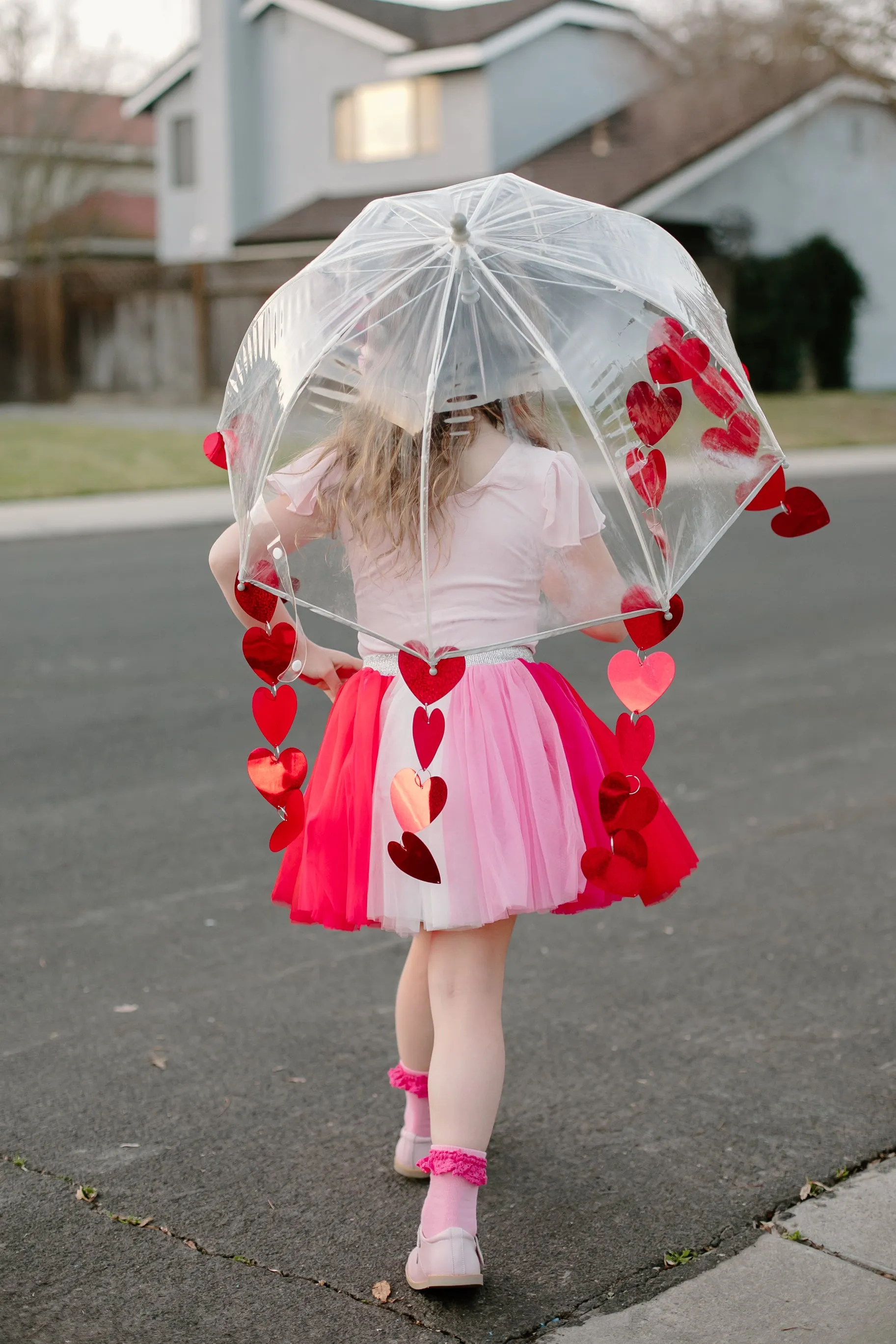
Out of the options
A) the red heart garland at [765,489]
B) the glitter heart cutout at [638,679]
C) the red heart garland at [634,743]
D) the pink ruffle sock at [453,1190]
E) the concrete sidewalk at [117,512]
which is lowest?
the concrete sidewalk at [117,512]

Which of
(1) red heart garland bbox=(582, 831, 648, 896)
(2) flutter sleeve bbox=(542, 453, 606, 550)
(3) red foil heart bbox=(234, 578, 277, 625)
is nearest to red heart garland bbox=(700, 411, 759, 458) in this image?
(2) flutter sleeve bbox=(542, 453, 606, 550)

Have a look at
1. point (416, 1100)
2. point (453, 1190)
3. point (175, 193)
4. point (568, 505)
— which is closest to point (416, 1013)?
point (416, 1100)

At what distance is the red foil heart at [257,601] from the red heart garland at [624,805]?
0.65m

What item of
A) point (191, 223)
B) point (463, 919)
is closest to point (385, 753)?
point (463, 919)

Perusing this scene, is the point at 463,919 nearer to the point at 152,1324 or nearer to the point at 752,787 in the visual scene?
the point at 152,1324

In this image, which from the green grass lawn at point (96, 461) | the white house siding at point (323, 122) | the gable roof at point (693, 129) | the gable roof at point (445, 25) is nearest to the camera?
the green grass lawn at point (96, 461)

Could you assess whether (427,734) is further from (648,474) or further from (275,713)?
(648,474)

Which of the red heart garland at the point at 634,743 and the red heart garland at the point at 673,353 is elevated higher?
the red heart garland at the point at 673,353

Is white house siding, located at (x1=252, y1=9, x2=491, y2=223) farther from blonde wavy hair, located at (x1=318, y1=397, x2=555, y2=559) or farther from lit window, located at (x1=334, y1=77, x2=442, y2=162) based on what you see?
blonde wavy hair, located at (x1=318, y1=397, x2=555, y2=559)

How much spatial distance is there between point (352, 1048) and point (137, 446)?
16984 millimetres

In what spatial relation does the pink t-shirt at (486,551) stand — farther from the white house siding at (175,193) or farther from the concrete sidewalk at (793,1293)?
the white house siding at (175,193)

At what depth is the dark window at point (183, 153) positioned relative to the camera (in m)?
33.8

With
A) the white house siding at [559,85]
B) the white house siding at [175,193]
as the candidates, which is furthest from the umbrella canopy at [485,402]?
the white house siding at [175,193]

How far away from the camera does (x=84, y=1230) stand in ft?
9.00
